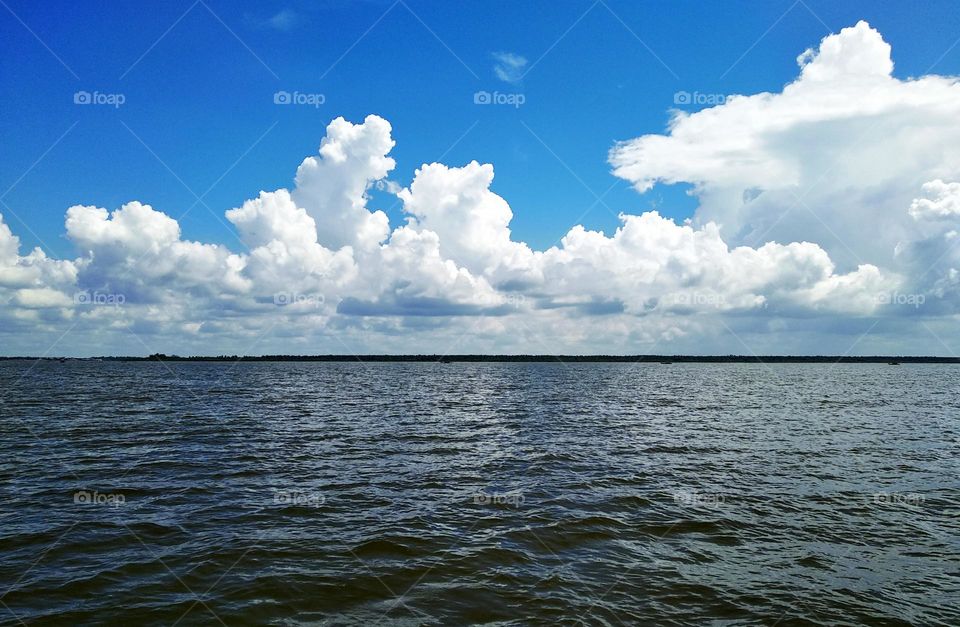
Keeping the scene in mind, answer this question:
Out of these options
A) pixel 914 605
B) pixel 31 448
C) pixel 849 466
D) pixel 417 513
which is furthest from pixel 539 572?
pixel 31 448

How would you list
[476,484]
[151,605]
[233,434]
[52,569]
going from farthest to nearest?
1. [233,434]
2. [476,484]
3. [52,569]
4. [151,605]

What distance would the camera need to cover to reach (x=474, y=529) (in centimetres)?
1656

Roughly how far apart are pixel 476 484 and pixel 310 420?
25435 millimetres

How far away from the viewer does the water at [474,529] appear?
11.7 metres

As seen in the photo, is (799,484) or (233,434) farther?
(233,434)

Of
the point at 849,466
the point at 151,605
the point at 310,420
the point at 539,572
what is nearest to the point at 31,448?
the point at 310,420

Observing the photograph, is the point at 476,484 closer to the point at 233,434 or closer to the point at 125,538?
the point at 125,538

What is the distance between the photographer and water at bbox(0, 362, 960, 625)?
11727 millimetres

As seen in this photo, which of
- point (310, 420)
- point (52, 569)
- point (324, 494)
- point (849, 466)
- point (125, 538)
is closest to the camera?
point (52, 569)

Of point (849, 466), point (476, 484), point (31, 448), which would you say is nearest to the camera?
point (476, 484)

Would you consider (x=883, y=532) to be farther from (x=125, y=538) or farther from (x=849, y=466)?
(x=125, y=538)

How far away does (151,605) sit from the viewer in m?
11.5

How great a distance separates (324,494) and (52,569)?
8498mm

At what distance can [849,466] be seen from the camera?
2662 cm
